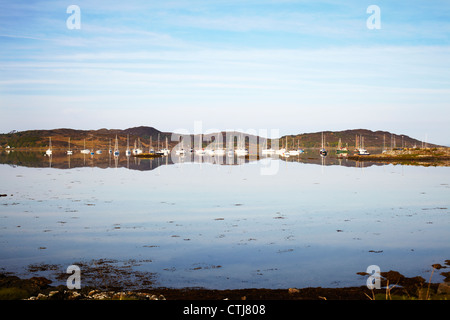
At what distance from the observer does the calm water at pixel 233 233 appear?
680 inches

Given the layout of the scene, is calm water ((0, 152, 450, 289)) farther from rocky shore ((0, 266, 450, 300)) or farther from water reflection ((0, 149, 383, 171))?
water reflection ((0, 149, 383, 171))

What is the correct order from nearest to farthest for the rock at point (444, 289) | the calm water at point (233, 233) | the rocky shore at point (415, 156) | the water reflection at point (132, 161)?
1. the rock at point (444, 289)
2. the calm water at point (233, 233)
3. the water reflection at point (132, 161)
4. the rocky shore at point (415, 156)

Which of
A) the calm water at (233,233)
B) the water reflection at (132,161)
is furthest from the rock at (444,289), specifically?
the water reflection at (132,161)

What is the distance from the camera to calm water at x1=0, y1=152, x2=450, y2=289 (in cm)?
1728

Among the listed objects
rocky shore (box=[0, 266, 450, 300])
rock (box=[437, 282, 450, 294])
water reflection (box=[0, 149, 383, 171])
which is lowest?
rocky shore (box=[0, 266, 450, 300])

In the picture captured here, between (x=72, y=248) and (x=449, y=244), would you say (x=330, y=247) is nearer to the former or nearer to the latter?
(x=449, y=244)

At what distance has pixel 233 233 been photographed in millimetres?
24250

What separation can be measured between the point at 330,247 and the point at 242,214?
34.4ft

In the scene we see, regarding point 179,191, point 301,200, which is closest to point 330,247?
point 301,200

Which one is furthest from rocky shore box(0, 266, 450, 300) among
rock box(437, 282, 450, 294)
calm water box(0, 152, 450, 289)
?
calm water box(0, 152, 450, 289)

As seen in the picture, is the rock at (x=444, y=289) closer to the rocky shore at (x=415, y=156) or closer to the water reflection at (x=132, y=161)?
the water reflection at (x=132, y=161)

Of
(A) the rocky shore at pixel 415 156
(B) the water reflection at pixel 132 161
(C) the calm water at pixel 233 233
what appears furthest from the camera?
(A) the rocky shore at pixel 415 156

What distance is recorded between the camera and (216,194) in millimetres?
43062
